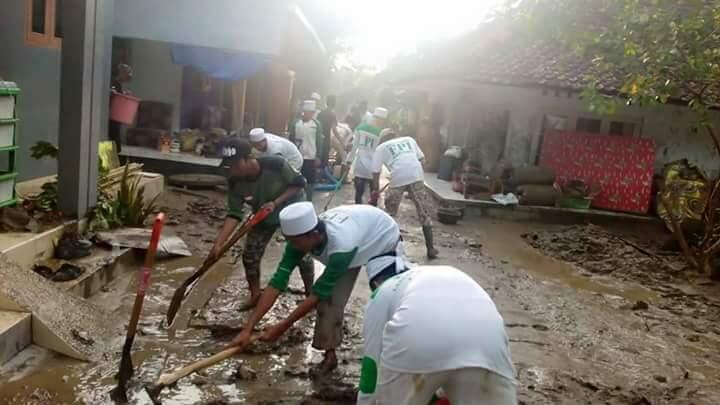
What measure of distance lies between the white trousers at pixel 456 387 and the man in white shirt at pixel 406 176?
6888 millimetres

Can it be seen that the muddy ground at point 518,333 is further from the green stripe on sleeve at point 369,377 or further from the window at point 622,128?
the window at point 622,128

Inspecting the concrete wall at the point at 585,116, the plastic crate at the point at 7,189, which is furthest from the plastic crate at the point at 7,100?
the concrete wall at the point at 585,116

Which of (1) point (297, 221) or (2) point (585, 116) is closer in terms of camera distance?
(1) point (297, 221)

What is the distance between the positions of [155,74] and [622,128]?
10223 millimetres

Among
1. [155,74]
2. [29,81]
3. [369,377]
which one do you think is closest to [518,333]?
[369,377]

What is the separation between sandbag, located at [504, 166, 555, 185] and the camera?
1490cm

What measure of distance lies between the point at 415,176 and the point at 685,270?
4703 millimetres

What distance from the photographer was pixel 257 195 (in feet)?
21.4

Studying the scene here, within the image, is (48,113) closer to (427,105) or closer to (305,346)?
(305,346)

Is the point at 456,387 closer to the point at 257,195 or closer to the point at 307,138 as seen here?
the point at 257,195

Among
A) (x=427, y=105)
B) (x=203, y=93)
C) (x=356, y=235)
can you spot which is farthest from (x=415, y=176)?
(x=427, y=105)

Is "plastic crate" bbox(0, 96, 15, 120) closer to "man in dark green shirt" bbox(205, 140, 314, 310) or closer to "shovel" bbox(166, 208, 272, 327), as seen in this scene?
"man in dark green shirt" bbox(205, 140, 314, 310)

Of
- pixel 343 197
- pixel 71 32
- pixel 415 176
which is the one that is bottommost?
pixel 343 197

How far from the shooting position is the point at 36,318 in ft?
16.9
